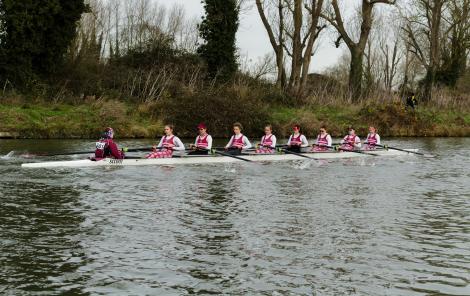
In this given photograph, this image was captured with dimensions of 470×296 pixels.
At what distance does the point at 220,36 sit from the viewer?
40656 millimetres

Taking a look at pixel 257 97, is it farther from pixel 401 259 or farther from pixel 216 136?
pixel 401 259

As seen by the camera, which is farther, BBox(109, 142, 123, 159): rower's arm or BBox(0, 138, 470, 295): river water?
BBox(109, 142, 123, 159): rower's arm

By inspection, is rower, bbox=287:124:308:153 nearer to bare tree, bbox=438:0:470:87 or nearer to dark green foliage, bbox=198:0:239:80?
dark green foliage, bbox=198:0:239:80

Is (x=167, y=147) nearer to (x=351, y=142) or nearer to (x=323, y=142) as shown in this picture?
(x=323, y=142)

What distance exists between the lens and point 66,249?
930 centimetres

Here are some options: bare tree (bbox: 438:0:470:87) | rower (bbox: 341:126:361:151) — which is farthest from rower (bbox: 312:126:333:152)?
bare tree (bbox: 438:0:470:87)

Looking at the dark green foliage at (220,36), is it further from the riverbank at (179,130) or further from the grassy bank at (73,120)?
the grassy bank at (73,120)

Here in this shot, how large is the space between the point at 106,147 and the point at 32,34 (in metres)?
16.7

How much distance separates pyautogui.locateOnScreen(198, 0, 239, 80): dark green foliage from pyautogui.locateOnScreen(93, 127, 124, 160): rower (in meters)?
22.1

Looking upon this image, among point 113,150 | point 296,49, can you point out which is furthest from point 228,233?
point 296,49

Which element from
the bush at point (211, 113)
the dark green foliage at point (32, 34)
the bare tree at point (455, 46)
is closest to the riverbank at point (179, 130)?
the bush at point (211, 113)

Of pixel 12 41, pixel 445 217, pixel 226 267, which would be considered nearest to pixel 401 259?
pixel 226 267

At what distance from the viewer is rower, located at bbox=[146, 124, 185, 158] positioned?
66.9ft

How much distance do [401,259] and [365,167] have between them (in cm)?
1286
